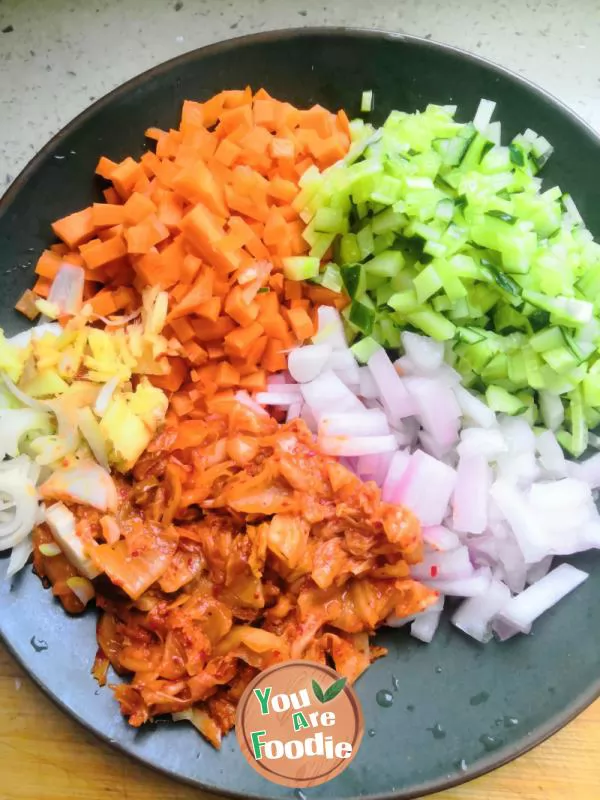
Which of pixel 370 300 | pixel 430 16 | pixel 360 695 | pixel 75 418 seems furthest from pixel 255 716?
pixel 430 16

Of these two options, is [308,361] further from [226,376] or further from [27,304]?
[27,304]

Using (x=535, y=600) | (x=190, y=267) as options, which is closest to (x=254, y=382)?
(x=190, y=267)

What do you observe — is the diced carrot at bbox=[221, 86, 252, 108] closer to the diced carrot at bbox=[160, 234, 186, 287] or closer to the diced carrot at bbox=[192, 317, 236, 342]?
the diced carrot at bbox=[160, 234, 186, 287]

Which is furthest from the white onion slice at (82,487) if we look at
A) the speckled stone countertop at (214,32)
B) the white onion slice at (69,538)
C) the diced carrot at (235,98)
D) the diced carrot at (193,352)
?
the speckled stone countertop at (214,32)

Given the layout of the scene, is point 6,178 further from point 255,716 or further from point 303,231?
point 255,716

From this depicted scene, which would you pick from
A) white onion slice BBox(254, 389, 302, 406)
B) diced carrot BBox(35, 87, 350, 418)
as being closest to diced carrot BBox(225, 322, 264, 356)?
diced carrot BBox(35, 87, 350, 418)

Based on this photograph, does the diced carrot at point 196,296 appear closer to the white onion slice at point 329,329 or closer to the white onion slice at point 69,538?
the white onion slice at point 329,329
